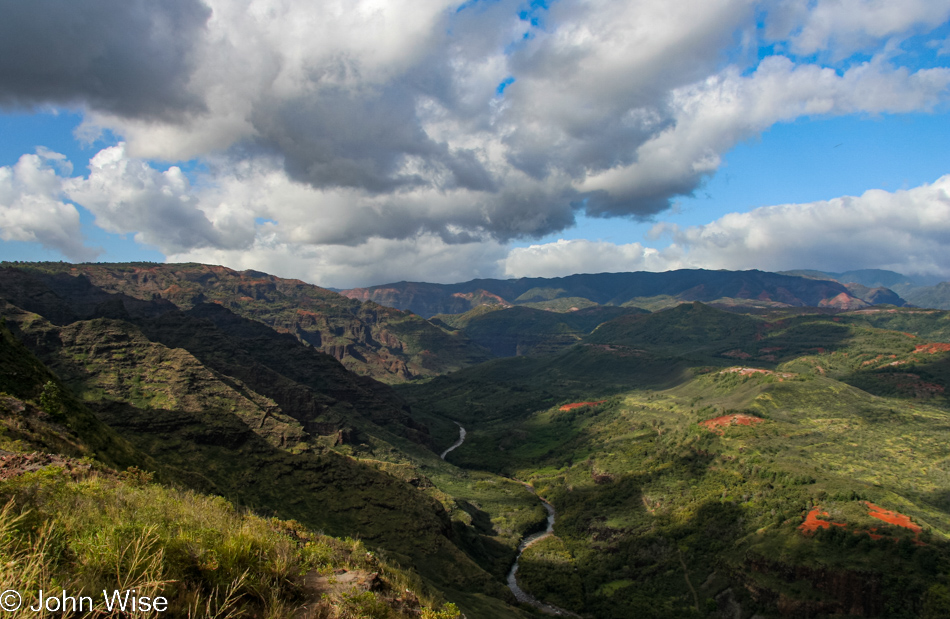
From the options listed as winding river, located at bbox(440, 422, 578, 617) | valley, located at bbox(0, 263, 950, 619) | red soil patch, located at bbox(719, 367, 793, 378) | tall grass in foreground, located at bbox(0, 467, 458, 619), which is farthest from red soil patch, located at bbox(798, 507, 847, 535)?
red soil patch, located at bbox(719, 367, 793, 378)

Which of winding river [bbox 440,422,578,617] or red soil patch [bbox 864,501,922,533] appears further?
winding river [bbox 440,422,578,617]

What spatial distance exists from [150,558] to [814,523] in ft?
288

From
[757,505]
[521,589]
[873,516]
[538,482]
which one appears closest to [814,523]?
[873,516]

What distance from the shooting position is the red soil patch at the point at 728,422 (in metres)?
118

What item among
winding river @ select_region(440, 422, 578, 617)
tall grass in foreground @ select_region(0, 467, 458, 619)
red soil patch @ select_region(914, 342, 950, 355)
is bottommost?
winding river @ select_region(440, 422, 578, 617)

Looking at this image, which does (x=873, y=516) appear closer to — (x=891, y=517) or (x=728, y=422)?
(x=891, y=517)

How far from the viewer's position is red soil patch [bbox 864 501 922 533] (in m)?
62.5

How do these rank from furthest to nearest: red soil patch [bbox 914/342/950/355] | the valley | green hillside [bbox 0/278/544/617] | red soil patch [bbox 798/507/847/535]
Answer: red soil patch [bbox 914/342/950/355]
red soil patch [bbox 798/507/847/535]
green hillside [bbox 0/278/544/617]
the valley

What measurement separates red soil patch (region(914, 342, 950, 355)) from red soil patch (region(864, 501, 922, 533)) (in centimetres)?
16051

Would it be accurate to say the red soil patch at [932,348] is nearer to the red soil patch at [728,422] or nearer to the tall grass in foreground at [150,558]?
the red soil patch at [728,422]

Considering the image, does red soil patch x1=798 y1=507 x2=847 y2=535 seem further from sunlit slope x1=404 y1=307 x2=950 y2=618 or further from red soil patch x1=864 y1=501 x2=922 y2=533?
red soil patch x1=864 y1=501 x2=922 y2=533

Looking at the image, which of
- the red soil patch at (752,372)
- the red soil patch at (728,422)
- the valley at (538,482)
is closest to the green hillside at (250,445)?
the valley at (538,482)

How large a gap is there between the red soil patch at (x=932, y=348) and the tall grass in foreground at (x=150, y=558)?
802 feet

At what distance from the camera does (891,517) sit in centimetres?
6569
